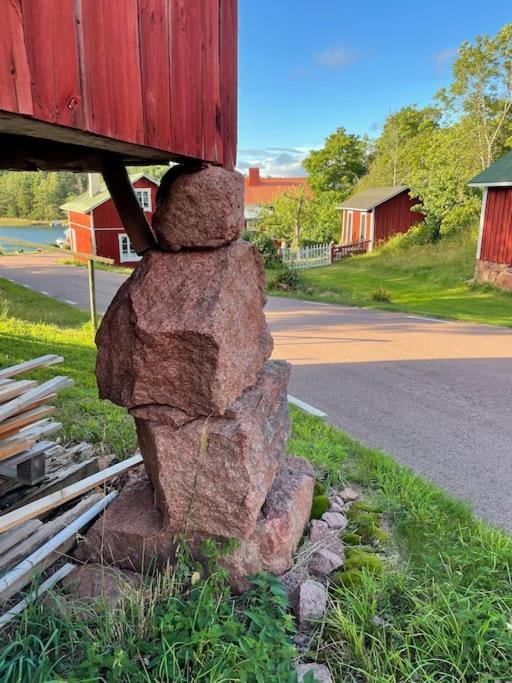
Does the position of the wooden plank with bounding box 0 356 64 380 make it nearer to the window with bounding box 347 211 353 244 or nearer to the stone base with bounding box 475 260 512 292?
the stone base with bounding box 475 260 512 292

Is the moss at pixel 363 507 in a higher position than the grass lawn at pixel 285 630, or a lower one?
lower

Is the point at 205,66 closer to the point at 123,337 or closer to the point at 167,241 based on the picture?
the point at 167,241

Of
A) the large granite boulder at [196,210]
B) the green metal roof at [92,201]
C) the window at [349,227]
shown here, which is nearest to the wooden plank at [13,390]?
the large granite boulder at [196,210]

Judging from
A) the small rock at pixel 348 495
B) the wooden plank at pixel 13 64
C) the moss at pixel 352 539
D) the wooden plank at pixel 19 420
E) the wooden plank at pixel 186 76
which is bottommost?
the small rock at pixel 348 495

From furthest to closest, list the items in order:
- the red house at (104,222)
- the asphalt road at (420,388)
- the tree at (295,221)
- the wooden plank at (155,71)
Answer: the tree at (295,221)
the red house at (104,222)
the asphalt road at (420,388)
the wooden plank at (155,71)

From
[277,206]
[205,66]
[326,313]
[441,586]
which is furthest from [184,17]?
[277,206]

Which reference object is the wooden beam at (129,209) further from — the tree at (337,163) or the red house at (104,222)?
the tree at (337,163)

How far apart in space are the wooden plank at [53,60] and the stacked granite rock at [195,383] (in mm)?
1001

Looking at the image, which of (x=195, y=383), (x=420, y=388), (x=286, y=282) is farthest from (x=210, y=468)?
(x=286, y=282)

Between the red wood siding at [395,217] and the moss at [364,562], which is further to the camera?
the red wood siding at [395,217]

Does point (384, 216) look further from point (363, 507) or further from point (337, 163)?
point (363, 507)

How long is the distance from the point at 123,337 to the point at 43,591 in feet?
4.42

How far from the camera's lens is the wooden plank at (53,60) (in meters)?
1.39

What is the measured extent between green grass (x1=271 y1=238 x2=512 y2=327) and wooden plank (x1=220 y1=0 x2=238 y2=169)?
10.4 m
